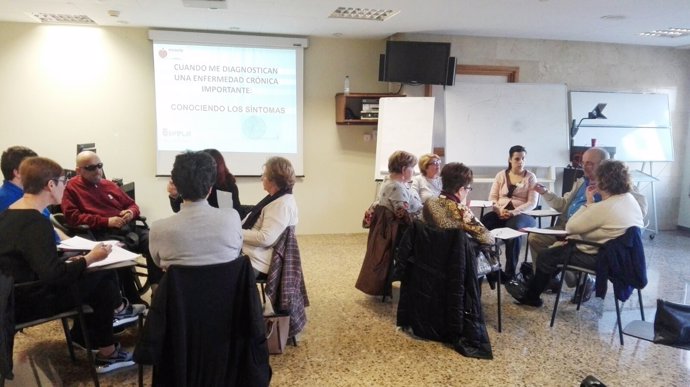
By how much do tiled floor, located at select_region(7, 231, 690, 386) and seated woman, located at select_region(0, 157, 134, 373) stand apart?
403 millimetres

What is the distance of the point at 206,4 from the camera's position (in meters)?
4.02

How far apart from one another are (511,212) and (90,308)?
328 centimetres

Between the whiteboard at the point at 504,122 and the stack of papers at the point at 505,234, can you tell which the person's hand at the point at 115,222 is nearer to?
the stack of papers at the point at 505,234

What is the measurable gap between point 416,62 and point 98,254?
13.2 feet

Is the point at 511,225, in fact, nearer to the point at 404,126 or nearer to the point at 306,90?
the point at 404,126

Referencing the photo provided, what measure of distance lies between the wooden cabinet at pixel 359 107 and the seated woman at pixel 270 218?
2.93 meters

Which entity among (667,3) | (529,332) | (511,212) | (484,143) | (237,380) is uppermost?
(667,3)

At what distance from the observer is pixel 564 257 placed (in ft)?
10.0

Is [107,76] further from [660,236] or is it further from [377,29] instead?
[660,236]

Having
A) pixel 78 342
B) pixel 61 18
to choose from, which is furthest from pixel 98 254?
pixel 61 18

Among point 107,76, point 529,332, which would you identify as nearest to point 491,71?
point 529,332

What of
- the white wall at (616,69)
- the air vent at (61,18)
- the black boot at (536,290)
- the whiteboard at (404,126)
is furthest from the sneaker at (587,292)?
the air vent at (61,18)

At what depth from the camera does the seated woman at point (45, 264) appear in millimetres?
1918

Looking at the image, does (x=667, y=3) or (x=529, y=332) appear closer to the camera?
(x=529, y=332)
